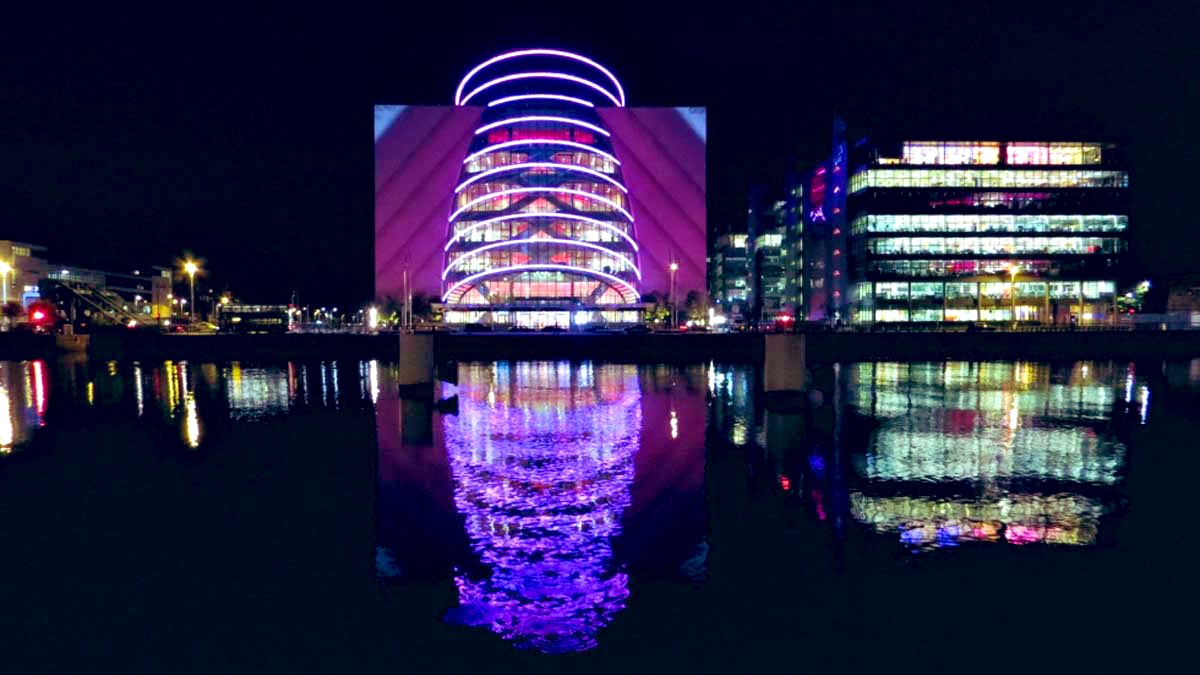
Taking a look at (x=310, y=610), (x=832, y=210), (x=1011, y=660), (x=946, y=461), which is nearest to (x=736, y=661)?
(x=1011, y=660)

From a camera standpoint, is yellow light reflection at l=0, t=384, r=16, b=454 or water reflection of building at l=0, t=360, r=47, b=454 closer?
yellow light reflection at l=0, t=384, r=16, b=454

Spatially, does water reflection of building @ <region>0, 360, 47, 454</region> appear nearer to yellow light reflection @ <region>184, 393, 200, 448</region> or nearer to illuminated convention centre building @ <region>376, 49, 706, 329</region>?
yellow light reflection @ <region>184, 393, 200, 448</region>

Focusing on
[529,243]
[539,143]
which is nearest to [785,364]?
[529,243]

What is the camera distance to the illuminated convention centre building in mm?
103062

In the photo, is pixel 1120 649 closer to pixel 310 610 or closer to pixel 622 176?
pixel 310 610

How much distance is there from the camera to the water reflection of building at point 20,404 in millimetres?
23625

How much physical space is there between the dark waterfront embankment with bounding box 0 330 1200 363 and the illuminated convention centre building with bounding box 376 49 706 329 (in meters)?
35.4

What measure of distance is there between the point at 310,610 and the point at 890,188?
327 ft

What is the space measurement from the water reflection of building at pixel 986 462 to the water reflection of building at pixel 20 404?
21687mm

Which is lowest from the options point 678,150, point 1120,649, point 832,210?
point 1120,649

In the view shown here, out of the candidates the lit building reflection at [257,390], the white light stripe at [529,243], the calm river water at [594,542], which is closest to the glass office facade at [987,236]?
the white light stripe at [529,243]

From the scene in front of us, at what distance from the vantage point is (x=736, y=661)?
8.67 meters

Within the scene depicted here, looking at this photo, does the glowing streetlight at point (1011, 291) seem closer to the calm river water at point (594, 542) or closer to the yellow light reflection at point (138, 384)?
the calm river water at point (594, 542)

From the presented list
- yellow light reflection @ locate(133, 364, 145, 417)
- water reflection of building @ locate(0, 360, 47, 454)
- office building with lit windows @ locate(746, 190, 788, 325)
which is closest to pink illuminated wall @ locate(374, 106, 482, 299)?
office building with lit windows @ locate(746, 190, 788, 325)
